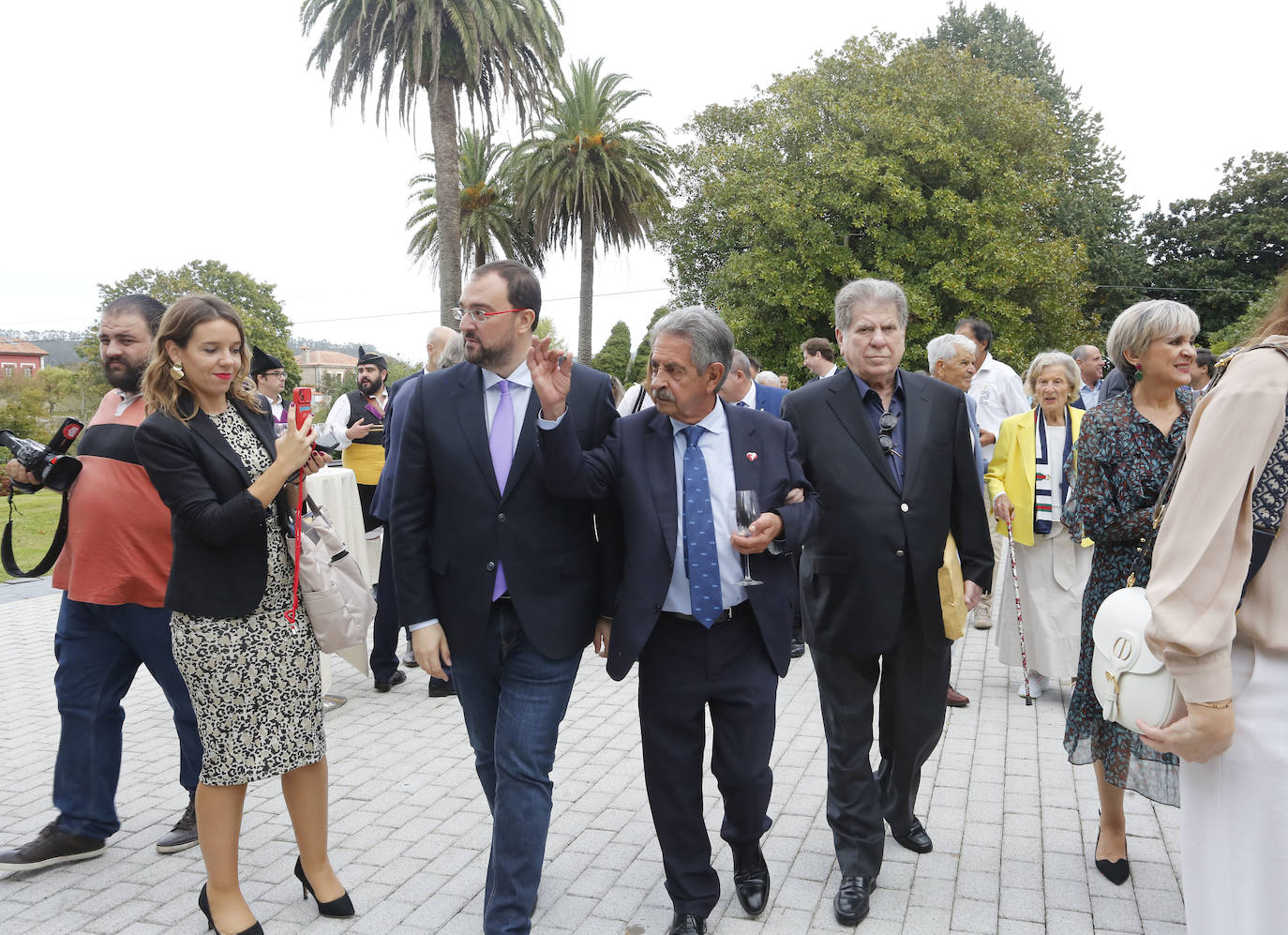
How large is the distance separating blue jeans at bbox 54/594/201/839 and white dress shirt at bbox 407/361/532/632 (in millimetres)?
1480

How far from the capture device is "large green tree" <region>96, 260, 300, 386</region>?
58.6m

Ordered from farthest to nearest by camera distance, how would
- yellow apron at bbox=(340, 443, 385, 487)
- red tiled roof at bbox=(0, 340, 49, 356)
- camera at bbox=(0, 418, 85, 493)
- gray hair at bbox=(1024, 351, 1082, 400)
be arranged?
red tiled roof at bbox=(0, 340, 49, 356), yellow apron at bbox=(340, 443, 385, 487), gray hair at bbox=(1024, 351, 1082, 400), camera at bbox=(0, 418, 85, 493)

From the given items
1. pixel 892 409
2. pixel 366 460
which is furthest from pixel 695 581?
pixel 366 460

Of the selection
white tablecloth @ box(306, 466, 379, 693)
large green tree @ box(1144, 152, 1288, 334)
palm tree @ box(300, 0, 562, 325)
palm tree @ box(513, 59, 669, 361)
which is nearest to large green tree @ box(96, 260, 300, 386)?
palm tree @ box(513, 59, 669, 361)

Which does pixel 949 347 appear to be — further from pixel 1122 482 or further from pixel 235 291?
pixel 235 291

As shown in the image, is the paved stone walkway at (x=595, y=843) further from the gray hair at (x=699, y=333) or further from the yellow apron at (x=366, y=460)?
the yellow apron at (x=366, y=460)

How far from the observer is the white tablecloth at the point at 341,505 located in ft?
22.3

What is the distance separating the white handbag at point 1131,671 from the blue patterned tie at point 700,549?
118 centimetres

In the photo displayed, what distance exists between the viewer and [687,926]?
327 cm

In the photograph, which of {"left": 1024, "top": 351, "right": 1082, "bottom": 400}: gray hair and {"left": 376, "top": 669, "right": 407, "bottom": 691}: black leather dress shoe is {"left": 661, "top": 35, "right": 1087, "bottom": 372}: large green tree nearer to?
{"left": 1024, "top": 351, "right": 1082, "bottom": 400}: gray hair

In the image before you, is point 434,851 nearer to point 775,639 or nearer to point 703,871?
point 703,871

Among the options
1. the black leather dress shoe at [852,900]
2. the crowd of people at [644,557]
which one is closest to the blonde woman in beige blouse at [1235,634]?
the crowd of people at [644,557]

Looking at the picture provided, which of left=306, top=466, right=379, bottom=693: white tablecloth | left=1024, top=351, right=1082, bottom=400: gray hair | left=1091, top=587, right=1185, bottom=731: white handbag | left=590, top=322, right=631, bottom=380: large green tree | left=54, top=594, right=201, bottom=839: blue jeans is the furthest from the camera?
left=590, top=322, right=631, bottom=380: large green tree

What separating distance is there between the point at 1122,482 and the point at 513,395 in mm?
2372
